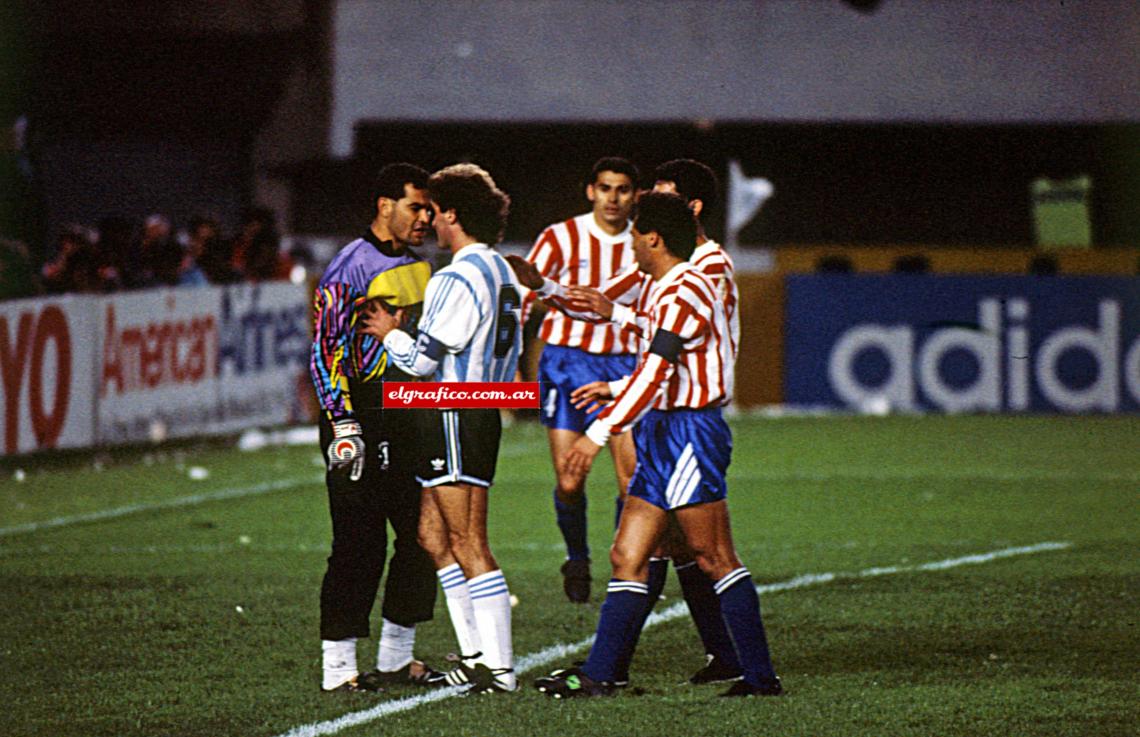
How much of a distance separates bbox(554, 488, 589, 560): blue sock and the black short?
2.74 metres

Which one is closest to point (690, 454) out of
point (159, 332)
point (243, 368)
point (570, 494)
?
point (570, 494)

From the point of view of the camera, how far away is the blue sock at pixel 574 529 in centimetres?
1127

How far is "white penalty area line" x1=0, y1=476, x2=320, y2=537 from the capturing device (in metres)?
14.0

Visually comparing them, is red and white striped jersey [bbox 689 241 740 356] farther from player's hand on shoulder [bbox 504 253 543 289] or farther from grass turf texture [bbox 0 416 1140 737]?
grass turf texture [bbox 0 416 1140 737]

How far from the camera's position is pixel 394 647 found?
352 inches

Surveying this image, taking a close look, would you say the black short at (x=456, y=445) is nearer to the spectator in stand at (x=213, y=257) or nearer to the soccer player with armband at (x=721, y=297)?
the soccer player with armband at (x=721, y=297)

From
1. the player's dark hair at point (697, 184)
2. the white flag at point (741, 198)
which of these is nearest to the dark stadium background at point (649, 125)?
the white flag at point (741, 198)

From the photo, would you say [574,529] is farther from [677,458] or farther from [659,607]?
[677,458]

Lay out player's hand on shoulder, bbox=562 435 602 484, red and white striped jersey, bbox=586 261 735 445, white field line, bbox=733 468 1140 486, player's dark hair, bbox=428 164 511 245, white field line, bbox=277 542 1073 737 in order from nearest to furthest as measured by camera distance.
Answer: white field line, bbox=277 542 1073 737 → red and white striped jersey, bbox=586 261 735 445 → player's hand on shoulder, bbox=562 435 602 484 → player's dark hair, bbox=428 164 511 245 → white field line, bbox=733 468 1140 486

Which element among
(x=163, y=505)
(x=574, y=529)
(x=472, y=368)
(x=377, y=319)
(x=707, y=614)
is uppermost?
(x=377, y=319)

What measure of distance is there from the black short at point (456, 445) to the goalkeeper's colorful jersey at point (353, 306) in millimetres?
328

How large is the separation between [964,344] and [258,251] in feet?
23.3

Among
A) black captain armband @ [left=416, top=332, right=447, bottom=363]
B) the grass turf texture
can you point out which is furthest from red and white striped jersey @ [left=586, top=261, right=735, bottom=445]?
the grass turf texture

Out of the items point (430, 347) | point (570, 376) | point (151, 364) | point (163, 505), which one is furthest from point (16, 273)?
point (430, 347)
